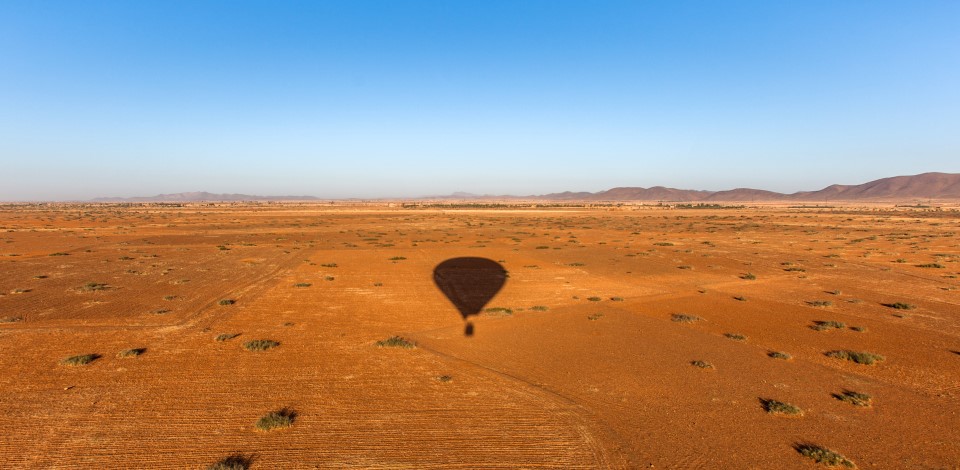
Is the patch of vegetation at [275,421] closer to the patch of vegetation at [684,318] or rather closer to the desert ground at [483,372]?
the desert ground at [483,372]

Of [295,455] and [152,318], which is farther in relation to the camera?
[152,318]

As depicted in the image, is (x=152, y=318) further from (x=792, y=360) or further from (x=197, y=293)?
(x=792, y=360)

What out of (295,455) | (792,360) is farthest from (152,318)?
(792,360)

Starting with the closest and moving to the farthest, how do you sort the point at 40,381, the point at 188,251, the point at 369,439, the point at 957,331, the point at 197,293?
the point at 369,439 → the point at 40,381 → the point at 957,331 → the point at 197,293 → the point at 188,251

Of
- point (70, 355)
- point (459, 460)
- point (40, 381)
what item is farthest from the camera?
point (70, 355)

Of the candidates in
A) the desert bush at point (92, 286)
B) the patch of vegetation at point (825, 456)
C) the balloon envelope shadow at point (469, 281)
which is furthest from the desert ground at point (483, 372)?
the balloon envelope shadow at point (469, 281)

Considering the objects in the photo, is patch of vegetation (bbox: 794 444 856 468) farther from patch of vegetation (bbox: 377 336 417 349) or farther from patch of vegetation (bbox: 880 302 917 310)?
patch of vegetation (bbox: 880 302 917 310)
